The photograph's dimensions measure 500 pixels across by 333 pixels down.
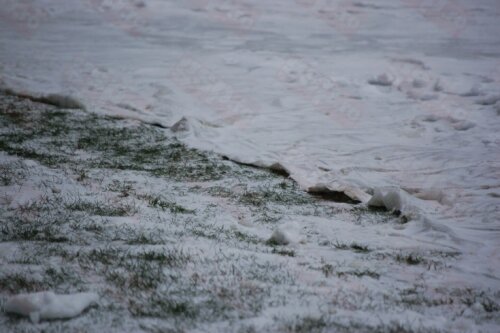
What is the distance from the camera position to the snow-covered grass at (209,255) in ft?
11.9

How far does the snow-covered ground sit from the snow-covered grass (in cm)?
39

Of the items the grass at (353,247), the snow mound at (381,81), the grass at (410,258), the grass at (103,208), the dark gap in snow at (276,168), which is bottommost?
the dark gap in snow at (276,168)

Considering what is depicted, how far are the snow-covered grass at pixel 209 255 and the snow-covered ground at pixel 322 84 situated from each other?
39 centimetres

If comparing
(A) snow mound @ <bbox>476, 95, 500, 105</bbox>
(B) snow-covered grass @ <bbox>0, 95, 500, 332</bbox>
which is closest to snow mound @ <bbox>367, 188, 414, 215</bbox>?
(B) snow-covered grass @ <bbox>0, 95, 500, 332</bbox>

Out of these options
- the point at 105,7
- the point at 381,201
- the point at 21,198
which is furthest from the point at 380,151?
the point at 105,7

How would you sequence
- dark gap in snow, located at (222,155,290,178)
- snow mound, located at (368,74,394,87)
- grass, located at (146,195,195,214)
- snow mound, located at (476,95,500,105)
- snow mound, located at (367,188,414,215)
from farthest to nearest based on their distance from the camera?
snow mound, located at (368,74,394,87) → snow mound, located at (476,95,500,105) → dark gap in snow, located at (222,155,290,178) → snow mound, located at (367,188,414,215) → grass, located at (146,195,195,214)

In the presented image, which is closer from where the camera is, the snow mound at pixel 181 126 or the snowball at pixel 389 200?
the snowball at pixel 389 200

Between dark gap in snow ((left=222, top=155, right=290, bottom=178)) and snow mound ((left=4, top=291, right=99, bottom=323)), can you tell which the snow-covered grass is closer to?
snow mound ((left=4, top=291, right=99, bottom=323))

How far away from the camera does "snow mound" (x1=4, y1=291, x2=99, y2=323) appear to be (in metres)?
3.54

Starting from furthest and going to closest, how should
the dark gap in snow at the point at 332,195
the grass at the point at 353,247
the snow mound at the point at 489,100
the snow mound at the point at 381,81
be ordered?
the snow mound at the point at 381,81
the snow mound at the point at 489,100
the dark gap in snow at the point at 332,195
the grass at the point at 353,247

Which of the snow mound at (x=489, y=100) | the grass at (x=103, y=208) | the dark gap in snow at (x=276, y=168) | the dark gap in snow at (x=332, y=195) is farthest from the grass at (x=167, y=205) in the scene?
the snow mound at (x=489, y=100)

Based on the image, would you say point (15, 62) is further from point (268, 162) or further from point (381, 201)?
point (381, 201)

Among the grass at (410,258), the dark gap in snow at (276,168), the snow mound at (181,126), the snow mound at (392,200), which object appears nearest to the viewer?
the grass at (410,258)

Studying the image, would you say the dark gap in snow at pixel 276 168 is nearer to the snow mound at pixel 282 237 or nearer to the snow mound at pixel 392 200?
the snow mound at pixel 392 200
